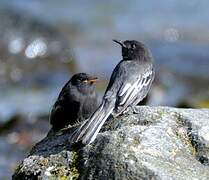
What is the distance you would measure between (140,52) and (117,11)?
56.6 ft

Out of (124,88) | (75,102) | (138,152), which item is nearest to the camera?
(138,152)

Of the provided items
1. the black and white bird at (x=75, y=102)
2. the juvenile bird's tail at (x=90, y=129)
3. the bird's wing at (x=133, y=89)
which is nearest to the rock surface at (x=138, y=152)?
the juvenile bird's tail at (x=90, y=129)

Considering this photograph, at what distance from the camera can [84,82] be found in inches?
386

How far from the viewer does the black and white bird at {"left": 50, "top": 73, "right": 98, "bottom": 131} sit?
945 cm

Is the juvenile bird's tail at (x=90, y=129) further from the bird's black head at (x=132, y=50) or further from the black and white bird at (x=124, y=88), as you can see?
the bird's black head at (x=132, y=50)

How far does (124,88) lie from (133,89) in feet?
0.50

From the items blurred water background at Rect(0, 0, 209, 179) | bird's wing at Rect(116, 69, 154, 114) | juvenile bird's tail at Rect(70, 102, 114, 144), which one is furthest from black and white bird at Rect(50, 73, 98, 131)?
blurred water background at Rect(0, 0, 209, 179)

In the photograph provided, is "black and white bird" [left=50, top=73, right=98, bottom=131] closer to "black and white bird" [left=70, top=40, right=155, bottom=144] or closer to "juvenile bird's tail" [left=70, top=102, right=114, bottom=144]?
"black and white bird" [left=70, top=40, right=155, bottom=144]

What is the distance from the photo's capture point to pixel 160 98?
56.6 feet

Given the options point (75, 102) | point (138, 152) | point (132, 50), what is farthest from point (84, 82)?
point (138, 152)

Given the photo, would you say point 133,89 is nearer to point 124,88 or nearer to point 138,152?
point 124,88

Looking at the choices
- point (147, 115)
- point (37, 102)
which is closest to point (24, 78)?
point (37, 102)

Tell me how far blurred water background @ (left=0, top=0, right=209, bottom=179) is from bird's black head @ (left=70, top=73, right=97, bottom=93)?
2.20 metres

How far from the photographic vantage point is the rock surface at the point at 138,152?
6.68m
